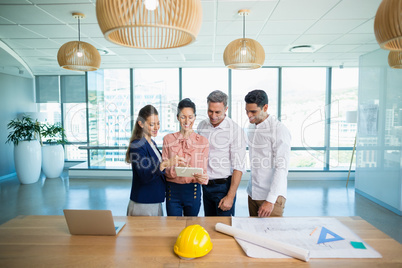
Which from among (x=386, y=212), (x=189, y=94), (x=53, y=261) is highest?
(x=189, y=94)

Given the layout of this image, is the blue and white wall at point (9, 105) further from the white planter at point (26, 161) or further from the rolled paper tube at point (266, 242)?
the rolled paper tube at point (266, 242)

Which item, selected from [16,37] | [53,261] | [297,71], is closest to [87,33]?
[16,37]

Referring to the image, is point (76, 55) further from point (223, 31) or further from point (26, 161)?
point (26, 161)

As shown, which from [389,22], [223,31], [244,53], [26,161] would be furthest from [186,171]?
[26,161]

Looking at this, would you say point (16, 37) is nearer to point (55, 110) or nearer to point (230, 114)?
point (55, 110)

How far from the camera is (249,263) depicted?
130 centimetres

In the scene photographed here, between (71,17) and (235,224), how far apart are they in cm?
364

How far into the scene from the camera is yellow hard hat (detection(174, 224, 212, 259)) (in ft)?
4.37

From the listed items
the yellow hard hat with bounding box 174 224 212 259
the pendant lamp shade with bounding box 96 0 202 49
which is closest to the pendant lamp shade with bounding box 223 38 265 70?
the pendant lamp shade with bounding box 96 0 202 49

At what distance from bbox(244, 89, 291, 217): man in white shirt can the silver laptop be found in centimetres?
114

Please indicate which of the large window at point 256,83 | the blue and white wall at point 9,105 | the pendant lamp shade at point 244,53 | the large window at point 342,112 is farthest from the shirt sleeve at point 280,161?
the blue and white wall at point 9,105

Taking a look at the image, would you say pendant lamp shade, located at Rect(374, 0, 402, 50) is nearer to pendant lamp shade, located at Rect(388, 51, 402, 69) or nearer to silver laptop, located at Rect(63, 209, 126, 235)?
pendant lamp shade, located at Rect(388, 51, 402, 69)

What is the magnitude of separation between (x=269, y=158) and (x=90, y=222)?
1465 millimetres

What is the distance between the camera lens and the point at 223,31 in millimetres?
4324
